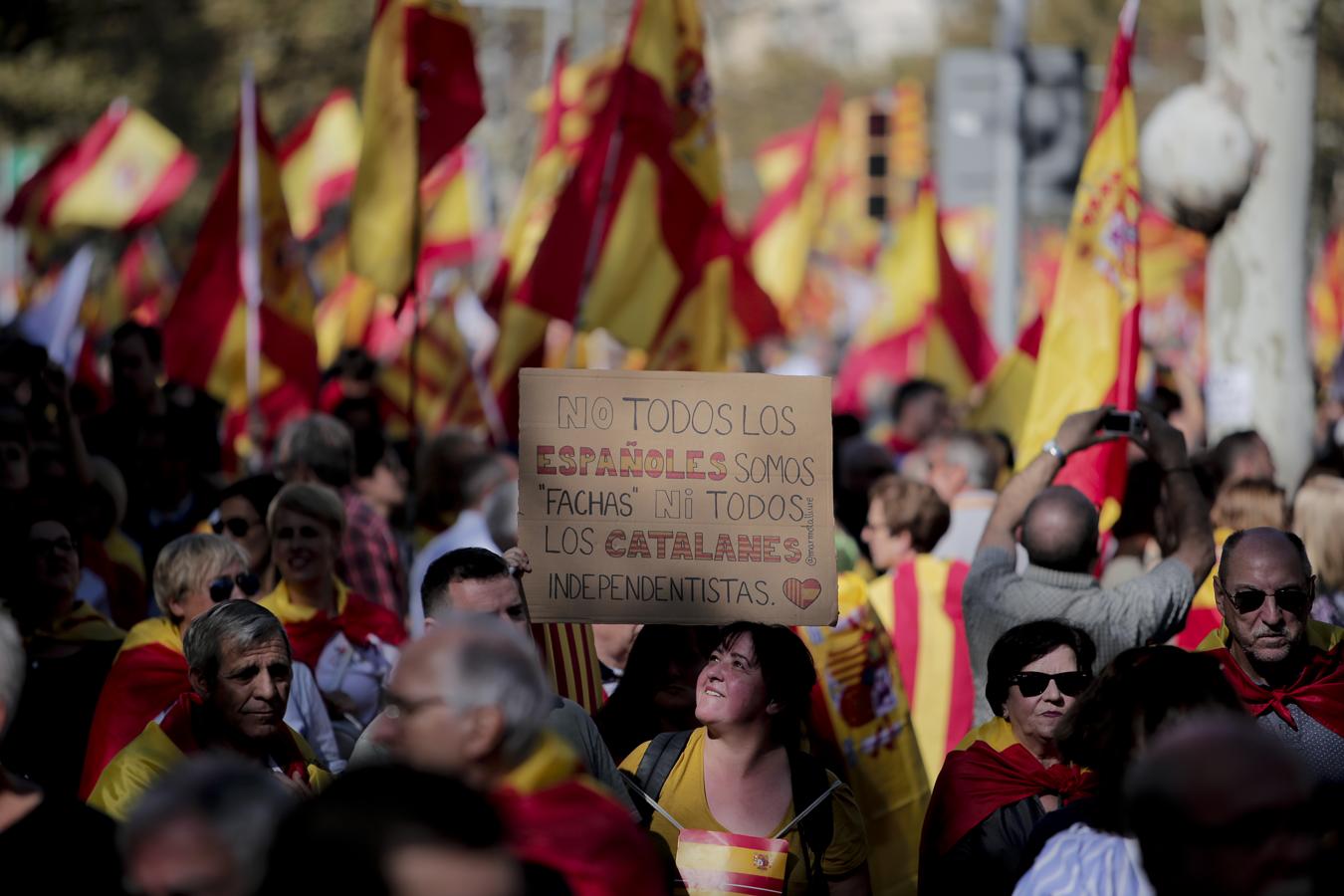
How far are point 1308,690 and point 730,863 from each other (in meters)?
1.52

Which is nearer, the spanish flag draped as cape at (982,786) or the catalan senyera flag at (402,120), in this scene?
the spanish flag draped as cape at (982,786)

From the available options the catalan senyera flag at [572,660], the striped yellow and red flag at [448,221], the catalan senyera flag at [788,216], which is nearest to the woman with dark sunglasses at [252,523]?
the catalan senyera flag at [572,660]

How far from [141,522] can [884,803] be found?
3587 millimetres

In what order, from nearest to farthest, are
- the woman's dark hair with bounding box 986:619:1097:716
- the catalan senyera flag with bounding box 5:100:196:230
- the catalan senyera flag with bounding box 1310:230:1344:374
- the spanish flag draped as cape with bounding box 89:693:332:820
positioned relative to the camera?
→ the spanish flag draped as cape with bounding box 89:693:332:820 → the woman's dark hair with bounding box 986:619:1097:716 → the catalan senyera flag with bounding box 5:100:196:230 → the catalan senyera flag with bounding box 1310:230:1344:374

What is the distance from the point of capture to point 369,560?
751cm

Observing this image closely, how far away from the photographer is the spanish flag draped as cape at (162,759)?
14.4 feet

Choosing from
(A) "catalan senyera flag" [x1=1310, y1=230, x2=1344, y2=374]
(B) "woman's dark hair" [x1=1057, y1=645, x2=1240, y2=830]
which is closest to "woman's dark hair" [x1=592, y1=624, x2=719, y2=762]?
(B) "woman's dark hair" [x1=1057, y1=645, x2=1240, y2=830]

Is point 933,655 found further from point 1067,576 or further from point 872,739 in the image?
point 1067,576

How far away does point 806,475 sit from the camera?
5.02 metres

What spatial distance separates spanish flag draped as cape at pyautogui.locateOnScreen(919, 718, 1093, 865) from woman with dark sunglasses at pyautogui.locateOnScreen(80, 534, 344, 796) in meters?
1.79

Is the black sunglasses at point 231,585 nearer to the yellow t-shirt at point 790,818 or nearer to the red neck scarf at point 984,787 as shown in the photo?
the yellow t-shirt at point 790,818

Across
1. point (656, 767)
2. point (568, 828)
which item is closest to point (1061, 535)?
point (656, 767)

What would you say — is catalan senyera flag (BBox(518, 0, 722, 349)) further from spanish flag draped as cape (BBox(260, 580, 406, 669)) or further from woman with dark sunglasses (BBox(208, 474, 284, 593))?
spanish flag draped as cape (BBox(260, 580, 406, 669))

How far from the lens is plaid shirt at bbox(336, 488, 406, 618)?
24.4 feet
